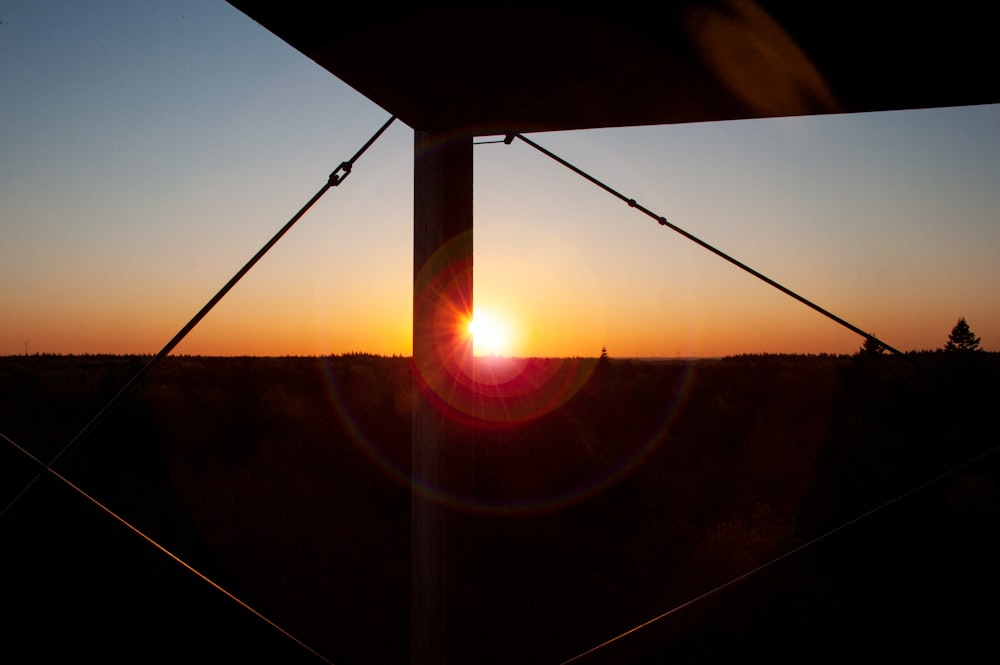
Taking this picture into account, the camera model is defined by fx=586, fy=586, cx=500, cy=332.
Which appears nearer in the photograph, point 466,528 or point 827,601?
point 466,528

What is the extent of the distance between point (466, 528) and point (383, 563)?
8711mm

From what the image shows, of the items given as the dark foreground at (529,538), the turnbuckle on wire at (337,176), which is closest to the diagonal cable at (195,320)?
the turnbuckle on wire at (337,176)

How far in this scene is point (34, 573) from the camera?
944 cm

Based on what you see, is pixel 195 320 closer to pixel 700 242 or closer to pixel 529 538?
pixel 700 242

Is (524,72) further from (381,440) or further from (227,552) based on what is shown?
(381,440)

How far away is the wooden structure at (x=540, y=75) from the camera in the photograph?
124cm

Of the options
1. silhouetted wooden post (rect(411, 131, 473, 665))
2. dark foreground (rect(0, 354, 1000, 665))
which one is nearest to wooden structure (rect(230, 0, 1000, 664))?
silhouetted wooden post (rect(411, 131, 473, 665))

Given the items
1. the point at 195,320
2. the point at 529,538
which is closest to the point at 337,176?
the point at 195,320

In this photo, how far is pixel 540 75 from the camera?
1.58 m

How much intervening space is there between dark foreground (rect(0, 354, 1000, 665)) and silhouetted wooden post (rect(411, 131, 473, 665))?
90mm

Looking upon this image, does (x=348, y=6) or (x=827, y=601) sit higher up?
(x=348, y=6)

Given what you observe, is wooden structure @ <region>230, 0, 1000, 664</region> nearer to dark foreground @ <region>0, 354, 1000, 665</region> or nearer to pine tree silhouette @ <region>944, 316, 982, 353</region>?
dark foreground @ <region>0, 354, 1000, 665</region>

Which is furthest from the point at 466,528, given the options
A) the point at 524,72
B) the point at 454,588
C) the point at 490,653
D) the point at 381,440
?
the point at 381,440

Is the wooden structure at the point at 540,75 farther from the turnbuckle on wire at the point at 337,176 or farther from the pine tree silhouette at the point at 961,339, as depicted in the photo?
the pine tree silhouette at the point at 961,339
